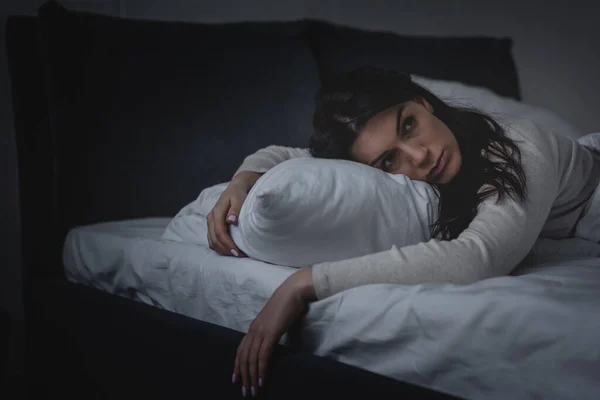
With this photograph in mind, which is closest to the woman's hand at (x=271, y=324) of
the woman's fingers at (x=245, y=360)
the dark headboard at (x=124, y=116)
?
the woman's fingers at (x=245, y=360)

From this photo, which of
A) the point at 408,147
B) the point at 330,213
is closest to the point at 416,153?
the point at 408,147

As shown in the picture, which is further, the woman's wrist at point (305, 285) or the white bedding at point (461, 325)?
the woman's wrist at point (305, 285)

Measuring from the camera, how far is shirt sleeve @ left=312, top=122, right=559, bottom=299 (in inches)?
25.2

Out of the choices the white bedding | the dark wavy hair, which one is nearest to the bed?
the white bedding

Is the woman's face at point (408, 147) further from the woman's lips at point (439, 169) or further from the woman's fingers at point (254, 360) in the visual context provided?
the woman's fingers at point (254, 360)

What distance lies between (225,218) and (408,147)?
0.85 ft

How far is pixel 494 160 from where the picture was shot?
2.55 feet

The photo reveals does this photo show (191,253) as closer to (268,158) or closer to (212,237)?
(212,237)

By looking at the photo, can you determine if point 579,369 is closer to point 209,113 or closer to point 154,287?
point 154,287

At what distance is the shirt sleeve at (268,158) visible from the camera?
0.96 metres

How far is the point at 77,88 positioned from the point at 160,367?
0.57 meters

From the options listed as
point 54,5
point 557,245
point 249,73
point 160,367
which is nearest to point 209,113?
point 249,73

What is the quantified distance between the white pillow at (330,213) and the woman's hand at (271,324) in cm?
5

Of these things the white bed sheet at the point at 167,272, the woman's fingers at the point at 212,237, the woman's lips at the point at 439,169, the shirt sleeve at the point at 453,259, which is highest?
the woman's lips at the point at 439,169
